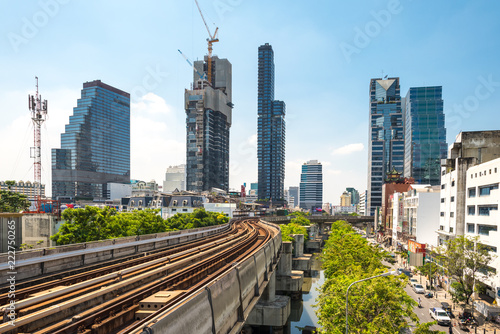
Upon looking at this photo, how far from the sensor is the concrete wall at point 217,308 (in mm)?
9914

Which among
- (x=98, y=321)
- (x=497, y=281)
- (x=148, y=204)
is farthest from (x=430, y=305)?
(x=148, y=204)

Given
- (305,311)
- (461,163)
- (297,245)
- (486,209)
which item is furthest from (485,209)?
(297,245)

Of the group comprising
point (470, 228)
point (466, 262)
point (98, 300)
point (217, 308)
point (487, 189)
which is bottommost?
point (466, 262)

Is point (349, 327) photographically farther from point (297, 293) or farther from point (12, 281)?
point (297, 293)

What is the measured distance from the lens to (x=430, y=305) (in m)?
41.8

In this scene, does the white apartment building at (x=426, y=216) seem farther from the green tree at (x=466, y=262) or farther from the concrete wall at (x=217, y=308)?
the concrete wall at (x=217, y=308)

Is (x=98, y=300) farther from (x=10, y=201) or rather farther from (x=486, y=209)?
(x=10, y=201)

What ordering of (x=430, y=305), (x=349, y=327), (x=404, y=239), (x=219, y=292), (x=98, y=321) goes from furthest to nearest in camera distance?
(x=404, y=239) < (x=430, y=305) < (x=349, y=327) < (x=219, y=292) < (x=98, y=321)

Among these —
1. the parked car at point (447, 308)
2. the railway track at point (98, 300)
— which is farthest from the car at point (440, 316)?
the railway track at point (98, 300)

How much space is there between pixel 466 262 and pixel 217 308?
3734cm

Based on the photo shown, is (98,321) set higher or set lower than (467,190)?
lower

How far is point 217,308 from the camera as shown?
1362 centimetres

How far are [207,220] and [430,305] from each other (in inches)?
2263

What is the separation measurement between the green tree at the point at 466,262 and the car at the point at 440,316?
12.8ft
